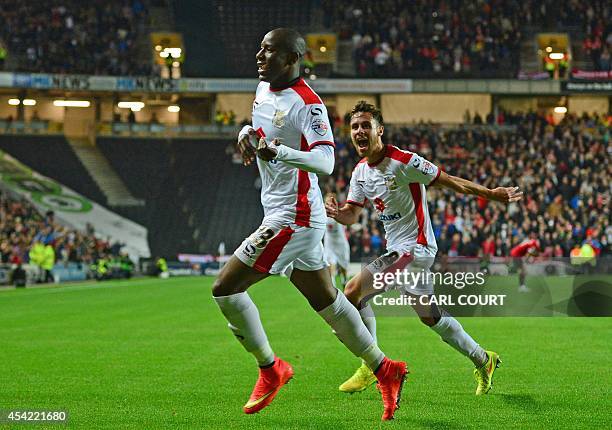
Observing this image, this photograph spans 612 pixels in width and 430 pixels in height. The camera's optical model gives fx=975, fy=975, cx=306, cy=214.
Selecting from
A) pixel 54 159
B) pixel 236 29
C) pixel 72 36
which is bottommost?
pixel 54 159

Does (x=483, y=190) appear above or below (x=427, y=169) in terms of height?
below

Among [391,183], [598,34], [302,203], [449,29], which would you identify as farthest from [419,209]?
[598,34]

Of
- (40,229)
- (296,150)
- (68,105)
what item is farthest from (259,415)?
(68,105)

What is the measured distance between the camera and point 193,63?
165 ft

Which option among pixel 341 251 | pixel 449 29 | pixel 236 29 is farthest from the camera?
pixel 236 29

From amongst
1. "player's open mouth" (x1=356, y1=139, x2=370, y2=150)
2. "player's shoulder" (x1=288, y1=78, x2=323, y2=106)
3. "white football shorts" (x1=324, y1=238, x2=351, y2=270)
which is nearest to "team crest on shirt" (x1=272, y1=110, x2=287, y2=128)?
"player's shoulder" (x1=288, y1=78, x2=323, y2=106)

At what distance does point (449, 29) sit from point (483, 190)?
42.8 m

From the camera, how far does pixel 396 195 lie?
27.9 ft

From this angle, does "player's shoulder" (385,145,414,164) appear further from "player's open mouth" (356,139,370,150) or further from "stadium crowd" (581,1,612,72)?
"stadium crowd" (581,1,612,72)

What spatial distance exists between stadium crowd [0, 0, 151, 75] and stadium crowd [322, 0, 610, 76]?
34.5 feet

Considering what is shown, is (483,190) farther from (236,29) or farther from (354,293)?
(236,29)

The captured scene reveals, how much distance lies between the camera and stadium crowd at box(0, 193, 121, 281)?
3306 centimetres

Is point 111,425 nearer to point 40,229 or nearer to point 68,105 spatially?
point 40,229

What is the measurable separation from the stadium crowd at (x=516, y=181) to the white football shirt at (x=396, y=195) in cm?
2429
